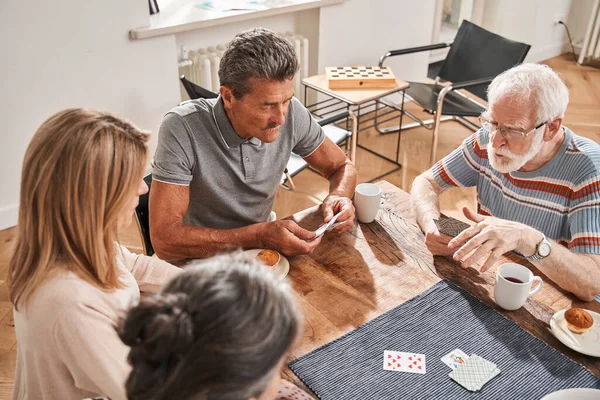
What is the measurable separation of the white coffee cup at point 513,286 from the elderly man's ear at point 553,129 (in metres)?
0.50

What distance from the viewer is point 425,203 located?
1889 millimetres

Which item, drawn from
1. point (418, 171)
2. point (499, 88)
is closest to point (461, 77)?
point (418, 171)

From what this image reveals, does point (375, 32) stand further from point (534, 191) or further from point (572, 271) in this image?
point (572, 271)

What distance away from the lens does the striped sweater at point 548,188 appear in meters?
1.67

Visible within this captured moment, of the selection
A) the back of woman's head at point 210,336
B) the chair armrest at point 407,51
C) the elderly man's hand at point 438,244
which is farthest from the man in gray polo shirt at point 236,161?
the chair armrest at point 407,51

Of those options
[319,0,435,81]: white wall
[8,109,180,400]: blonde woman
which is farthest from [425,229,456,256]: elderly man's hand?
[319,0,435,81]: white wall

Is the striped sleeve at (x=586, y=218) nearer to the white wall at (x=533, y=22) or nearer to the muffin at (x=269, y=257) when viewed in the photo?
the muffin at (x=269, y=257)

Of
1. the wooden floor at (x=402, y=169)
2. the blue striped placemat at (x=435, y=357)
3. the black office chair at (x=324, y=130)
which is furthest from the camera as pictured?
the black office chair at (x=324, y=130)

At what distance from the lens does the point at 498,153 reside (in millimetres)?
1818

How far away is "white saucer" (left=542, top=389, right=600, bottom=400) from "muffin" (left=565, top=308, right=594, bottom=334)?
222 millimetres

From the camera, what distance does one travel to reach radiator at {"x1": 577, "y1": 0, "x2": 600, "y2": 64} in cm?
549

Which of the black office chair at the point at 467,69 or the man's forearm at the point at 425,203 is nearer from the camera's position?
the man's forearm at the point at 425,203

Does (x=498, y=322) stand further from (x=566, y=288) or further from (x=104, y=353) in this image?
(x=104, y=353)

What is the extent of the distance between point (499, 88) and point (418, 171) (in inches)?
85.7
